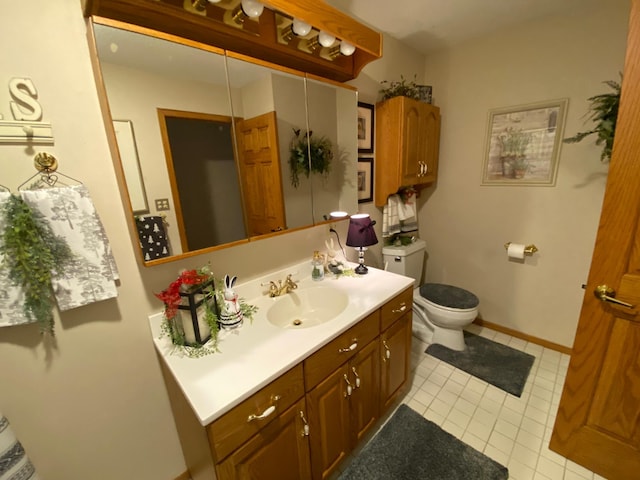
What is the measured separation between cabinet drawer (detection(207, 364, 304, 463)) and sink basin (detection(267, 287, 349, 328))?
399 mm

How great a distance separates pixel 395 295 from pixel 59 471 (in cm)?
151

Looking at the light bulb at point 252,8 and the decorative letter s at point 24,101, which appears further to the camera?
the light bulb at point 252,8

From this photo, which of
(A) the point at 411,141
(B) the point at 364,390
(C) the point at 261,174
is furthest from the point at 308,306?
(A) the point at 411,141

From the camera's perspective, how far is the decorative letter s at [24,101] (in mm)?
751

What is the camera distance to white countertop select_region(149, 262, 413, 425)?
771 millimetres

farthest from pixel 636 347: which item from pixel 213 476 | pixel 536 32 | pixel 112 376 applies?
pixel 112 376

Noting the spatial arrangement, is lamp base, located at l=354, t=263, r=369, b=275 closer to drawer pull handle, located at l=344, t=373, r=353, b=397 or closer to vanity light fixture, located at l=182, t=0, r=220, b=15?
drawer pull handle, located at l=344, t=373, r=353, b=397

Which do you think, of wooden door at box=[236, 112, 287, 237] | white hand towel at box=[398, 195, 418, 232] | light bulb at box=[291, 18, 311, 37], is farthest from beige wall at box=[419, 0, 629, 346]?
wooden door at box=[236, 112, 287, 237]

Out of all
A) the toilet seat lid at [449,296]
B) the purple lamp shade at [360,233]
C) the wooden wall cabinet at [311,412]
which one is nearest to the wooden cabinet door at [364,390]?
the wooden wall cabinet at [311,412]

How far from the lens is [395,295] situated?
53.1 inches

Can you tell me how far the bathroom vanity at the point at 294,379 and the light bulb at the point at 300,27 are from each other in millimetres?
1151

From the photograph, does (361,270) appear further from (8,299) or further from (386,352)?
(8,299)

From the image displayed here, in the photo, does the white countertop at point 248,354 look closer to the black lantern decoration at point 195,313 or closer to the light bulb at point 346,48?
the black lantern decoration at point 195,313

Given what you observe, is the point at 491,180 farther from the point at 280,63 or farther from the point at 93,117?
the point at 93,117
